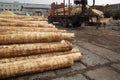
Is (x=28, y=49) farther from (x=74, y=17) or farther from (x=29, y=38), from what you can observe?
(x=74, y=17)

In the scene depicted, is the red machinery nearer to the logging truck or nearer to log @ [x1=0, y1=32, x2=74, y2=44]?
the logging truck

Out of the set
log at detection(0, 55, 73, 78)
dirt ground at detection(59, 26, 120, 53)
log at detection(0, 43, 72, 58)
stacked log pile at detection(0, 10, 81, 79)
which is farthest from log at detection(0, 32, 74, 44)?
dirt ground at detection(59, 26, 120, 53)

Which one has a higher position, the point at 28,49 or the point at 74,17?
the point at 74,17

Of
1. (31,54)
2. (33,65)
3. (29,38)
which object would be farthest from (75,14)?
(33,65)

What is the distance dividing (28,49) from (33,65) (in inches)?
21.6

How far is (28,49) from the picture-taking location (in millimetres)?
4363

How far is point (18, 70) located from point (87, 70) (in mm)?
1881

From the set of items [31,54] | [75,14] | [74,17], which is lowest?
[31,54]

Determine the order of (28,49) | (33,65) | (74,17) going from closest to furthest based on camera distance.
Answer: (33,65), (28,49), (74,17)

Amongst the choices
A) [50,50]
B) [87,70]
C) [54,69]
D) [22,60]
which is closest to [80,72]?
[87,70]

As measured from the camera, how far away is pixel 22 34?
4789 millimetres

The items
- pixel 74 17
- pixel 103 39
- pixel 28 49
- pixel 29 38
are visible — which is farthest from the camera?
pixel 74 17

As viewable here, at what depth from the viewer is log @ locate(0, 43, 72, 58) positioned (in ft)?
13.6

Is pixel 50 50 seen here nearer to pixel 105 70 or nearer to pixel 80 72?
pixel 80 72
